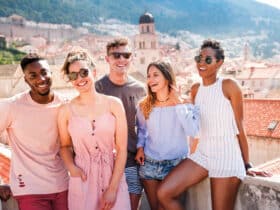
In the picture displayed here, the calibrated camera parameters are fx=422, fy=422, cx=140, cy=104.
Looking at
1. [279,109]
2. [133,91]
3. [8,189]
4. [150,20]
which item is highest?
[150,20]

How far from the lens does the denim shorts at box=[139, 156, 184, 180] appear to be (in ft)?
13.0

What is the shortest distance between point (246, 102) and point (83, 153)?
21.9 metres

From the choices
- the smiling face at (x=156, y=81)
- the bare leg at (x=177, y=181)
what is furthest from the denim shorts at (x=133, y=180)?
the smiling face at (x=156, y=81)

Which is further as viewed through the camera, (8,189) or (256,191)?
(8,189)

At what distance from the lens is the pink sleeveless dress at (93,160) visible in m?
3.52

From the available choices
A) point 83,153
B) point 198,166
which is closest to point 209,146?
point 198,166

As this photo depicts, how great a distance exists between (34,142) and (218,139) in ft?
5.35

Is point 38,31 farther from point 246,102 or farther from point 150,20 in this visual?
point 246,102

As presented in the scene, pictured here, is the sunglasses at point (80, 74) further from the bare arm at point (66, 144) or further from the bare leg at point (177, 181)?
the bare leg at point (177, 181)

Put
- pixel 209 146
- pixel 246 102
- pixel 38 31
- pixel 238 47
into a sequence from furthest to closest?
pixel 238 47
pixel 38 31
pixel 246 102
pixel 209 146

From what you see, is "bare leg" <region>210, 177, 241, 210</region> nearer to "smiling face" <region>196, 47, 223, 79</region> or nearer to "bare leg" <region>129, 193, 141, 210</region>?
"bare leg" <region>129, 193, 141, 210</region>

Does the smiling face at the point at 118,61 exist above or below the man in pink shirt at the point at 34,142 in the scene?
above

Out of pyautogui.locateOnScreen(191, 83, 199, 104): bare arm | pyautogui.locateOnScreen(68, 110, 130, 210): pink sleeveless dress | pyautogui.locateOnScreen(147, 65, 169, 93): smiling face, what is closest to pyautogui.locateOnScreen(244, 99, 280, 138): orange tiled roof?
pyautogui.locateOnScreen(191, 83, 199, 104): bare arm

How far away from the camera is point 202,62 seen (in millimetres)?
4055
